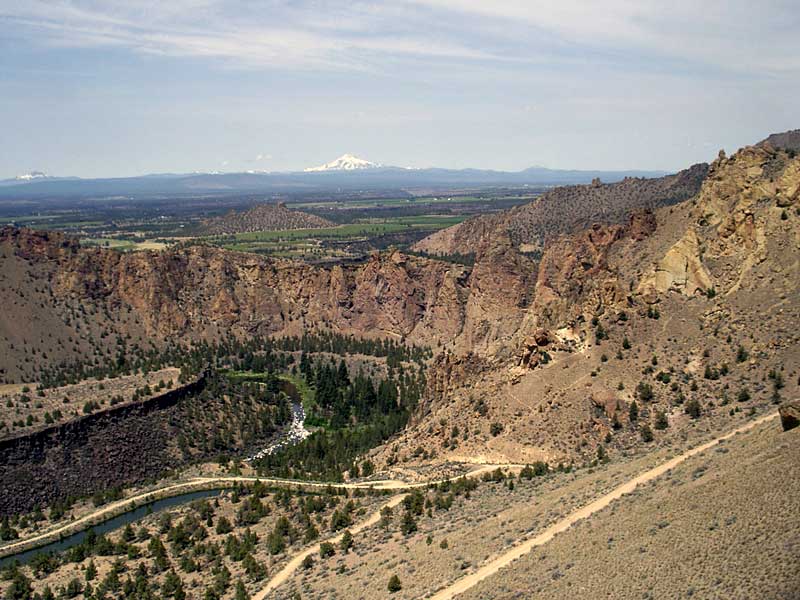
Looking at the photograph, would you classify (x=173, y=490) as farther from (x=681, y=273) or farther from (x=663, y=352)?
(x=681, y=273)

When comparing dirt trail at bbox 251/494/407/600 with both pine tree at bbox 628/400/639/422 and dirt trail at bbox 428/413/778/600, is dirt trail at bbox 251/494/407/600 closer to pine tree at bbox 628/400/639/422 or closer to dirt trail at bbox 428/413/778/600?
dirt trail at bbox 428/413/778/600

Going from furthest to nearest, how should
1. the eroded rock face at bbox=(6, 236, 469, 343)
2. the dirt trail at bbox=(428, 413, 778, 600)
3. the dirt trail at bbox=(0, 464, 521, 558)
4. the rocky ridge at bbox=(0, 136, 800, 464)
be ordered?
the eroded rock face at bbox=(6, 236, 469, 343) < the dirt trail at bbox=(0, 464, 521, 558) < the rocky ridge at bbox=(0, 136, 800, 464) < the dirt trail at bbox=(428, 413, 778, 600)

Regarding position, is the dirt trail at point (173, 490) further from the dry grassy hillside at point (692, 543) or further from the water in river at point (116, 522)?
the dry grassy hillside at point (692, 543)

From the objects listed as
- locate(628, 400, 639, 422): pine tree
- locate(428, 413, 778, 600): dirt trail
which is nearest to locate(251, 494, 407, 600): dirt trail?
locate(428, 413, 778, 600): dirt trail

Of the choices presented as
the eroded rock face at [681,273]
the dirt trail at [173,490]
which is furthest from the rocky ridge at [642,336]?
the dirt trail at [173,490]

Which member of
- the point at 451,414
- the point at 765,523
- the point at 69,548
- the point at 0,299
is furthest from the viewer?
the point at 0,299

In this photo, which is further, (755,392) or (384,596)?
(755,392)

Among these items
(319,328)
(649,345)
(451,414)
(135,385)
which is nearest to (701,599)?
(649,345)

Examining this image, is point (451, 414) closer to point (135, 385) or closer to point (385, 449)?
point (385, 449)
